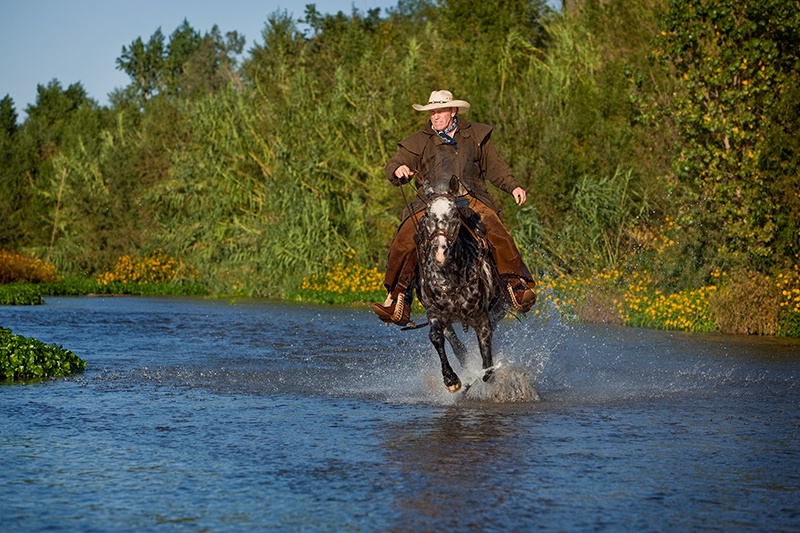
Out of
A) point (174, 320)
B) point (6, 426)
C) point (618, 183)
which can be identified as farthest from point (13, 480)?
point (618, 183)

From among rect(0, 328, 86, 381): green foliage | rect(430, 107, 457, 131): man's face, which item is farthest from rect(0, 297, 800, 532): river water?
rect(430, 107, 457, 131): man's face

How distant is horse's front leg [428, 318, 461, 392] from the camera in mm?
12938

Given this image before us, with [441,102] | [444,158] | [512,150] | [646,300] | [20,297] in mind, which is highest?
[512,150]

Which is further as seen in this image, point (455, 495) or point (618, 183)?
point (618, 183)

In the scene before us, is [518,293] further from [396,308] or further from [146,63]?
[146,63]

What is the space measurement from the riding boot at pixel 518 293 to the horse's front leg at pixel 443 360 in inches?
35.0

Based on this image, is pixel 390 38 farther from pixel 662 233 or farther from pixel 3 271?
pixel 662 233

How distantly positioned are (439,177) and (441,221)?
1613 mm

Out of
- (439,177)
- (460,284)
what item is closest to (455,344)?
(460,284)

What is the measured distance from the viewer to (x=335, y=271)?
38188mm

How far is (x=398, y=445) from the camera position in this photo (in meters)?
10.1

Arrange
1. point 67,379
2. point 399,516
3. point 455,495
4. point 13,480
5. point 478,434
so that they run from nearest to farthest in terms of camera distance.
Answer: point 399,516 < point 455,495 < point 13,480 < point 478,434 < point 67,379

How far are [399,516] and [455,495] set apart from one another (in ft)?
2.19

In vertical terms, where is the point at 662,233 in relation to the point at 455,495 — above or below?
above
